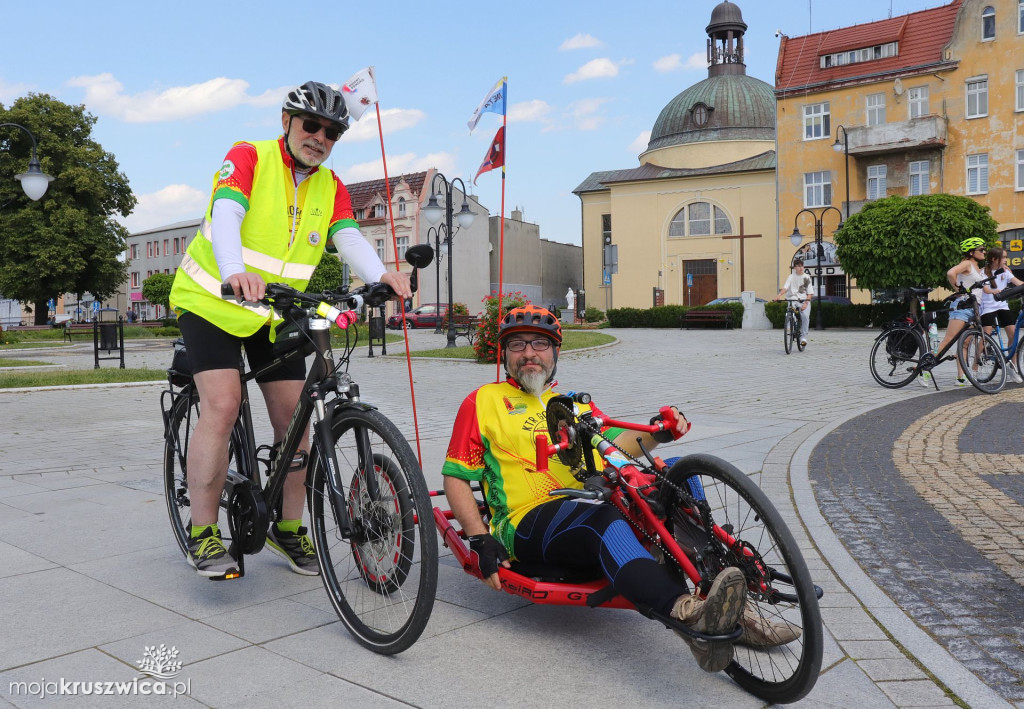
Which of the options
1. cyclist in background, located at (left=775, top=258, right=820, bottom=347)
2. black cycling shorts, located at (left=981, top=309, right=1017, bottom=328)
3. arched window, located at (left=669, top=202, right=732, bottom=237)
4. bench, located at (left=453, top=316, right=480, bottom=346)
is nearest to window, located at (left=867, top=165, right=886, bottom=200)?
arched window, located at (left=669, top=202, right=732, bottom=237)

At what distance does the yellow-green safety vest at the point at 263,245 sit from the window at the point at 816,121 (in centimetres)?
4454

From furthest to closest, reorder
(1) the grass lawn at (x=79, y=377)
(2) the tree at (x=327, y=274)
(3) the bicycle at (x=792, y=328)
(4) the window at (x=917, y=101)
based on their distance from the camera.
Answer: (2) the tree at (x=327, y=274)
(4) the window at (x=917, y=101)
(3) the bicycle at (x=792, y=328)
(1) the grass lawn at (x=79, y=377)

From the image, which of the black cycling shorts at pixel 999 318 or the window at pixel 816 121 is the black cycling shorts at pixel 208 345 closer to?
the black cycling shorts at pixel 999 318

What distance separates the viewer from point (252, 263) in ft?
11.7

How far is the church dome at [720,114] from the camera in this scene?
5772 centimetres

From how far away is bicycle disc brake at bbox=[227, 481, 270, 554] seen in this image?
3475mm

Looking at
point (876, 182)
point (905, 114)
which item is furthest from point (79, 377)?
point (905, 114)

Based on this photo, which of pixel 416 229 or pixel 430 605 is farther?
pixel 416 229

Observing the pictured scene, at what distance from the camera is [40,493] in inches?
224

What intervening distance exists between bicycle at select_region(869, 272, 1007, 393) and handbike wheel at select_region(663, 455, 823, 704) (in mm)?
8831

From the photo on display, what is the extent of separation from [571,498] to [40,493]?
13.6 ft

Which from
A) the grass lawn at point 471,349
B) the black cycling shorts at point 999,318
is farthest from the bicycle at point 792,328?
the black cycling shorts at point 999,318

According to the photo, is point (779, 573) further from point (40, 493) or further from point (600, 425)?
point (40, 493)

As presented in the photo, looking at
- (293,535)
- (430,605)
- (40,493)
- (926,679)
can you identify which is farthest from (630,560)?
(40,493)
